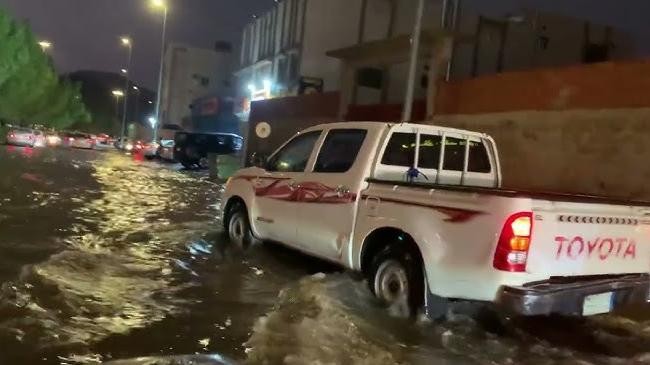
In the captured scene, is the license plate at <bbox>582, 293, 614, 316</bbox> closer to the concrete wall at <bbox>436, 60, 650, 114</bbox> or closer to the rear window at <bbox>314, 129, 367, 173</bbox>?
the rear window at <bbox>314, 129, 367, 173</bbox>

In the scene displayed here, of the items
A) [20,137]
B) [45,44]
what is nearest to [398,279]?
[20,137]

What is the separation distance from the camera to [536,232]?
5574mm

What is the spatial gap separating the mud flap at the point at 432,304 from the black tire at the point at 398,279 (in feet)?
0.26

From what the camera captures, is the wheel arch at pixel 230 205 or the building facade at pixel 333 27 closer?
the wheel arch at pixel 230 205

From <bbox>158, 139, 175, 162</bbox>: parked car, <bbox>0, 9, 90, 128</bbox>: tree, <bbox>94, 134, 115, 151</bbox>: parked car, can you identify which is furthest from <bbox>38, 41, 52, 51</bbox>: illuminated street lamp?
<bbox>158, 139, 175, 162</bbox>: parked car

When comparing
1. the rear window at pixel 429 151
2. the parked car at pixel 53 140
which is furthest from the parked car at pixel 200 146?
the rear window at pixel 429 151

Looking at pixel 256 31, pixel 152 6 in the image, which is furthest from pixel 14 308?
pixel 256 31

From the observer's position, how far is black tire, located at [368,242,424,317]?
6.38 metres

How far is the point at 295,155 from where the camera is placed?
8.76 m

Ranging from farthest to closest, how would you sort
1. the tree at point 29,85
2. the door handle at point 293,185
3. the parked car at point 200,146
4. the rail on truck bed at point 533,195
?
the tree at point 29,85 → the parked car at point 200,146 → the door handle at point 293,185 → the rail on truck bed at point 533,195

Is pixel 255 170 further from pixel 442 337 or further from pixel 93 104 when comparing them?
pixel 93 104

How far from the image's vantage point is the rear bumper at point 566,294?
5605 mm

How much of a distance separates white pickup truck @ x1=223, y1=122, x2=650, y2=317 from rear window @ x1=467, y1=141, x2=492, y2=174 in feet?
0.04

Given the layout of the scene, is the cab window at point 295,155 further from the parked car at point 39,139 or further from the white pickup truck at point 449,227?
the parked car at point 39,139
